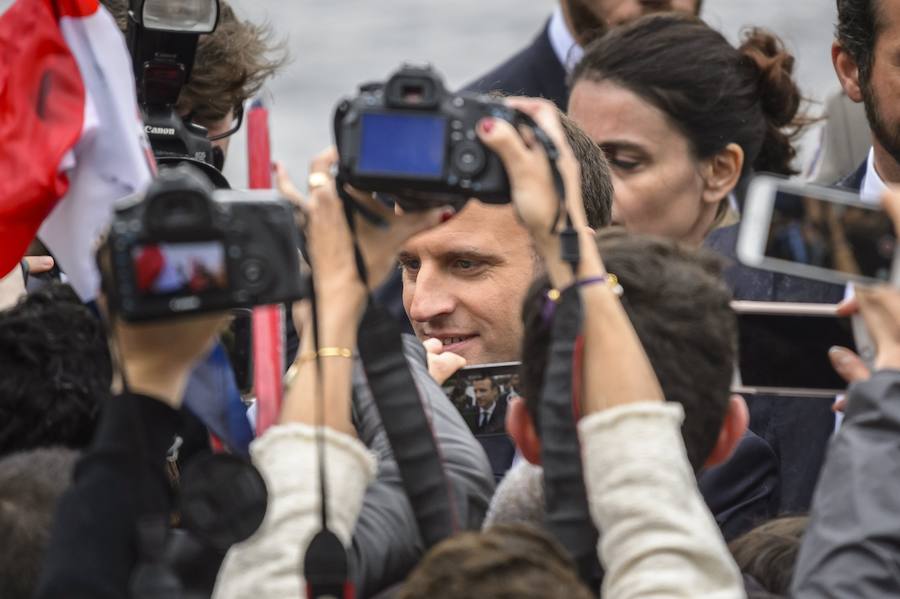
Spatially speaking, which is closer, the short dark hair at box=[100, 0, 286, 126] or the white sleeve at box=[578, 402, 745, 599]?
the white sleeve at box=[578, 402, 745, 599]

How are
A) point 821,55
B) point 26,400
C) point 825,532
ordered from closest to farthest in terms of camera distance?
point 825,532 < point 26,400 < point 821,55

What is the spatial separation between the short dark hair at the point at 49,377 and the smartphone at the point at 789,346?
925 millimetres

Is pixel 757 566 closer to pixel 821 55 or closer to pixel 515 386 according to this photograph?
pixel 515 386

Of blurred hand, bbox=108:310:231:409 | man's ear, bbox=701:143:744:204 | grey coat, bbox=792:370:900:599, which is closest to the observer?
blurred hand, bbox=108:310:231:409

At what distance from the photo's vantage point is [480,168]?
7.70 ft

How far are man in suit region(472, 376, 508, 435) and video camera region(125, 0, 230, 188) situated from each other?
0.76 metres

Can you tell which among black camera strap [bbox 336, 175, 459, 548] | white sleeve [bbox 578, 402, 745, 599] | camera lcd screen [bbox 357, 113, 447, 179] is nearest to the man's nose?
black camera strap [bbox 336, 175, 459, 548]

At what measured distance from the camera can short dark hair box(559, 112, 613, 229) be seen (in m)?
3.49

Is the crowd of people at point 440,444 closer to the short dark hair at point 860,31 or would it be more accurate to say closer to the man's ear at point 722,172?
the short dark hair at point 860,31

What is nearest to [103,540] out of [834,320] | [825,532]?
[825,532]

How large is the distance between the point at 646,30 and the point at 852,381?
7.72 ft

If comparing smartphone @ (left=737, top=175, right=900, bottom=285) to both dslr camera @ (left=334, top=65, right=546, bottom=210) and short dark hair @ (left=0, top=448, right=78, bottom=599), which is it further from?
short dark hair @ (left=0, top=448, right=78, bottom=599)

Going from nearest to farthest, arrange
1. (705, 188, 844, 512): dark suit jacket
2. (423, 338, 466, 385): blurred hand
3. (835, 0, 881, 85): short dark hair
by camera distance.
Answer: (423, 338, 466, 385): blurred hand → (705, 188, 844, 512): dark suit jacket → (835, 0, 881, 85): short dark hair

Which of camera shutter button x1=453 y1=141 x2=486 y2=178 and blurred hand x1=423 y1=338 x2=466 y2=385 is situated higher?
camera shutter button x1=453 y1=141 x2=486 y2=178
